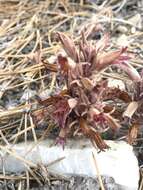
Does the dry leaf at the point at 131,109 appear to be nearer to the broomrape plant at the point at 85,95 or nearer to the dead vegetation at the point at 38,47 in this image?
the broomrape plant at the point at 85,95

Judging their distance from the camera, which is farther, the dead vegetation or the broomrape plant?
the dead vegetation

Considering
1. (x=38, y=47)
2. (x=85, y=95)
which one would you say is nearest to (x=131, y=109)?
(x=85, y=95)

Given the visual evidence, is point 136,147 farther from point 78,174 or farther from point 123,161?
point 78,174

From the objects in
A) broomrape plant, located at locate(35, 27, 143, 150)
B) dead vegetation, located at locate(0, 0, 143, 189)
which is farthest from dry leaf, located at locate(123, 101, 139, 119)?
dead vegetation, located at locate(0, 0, 143, 189)

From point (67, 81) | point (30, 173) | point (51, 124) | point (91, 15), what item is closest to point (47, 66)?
point (67, 81)

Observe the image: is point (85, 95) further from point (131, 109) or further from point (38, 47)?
point (38, 47)

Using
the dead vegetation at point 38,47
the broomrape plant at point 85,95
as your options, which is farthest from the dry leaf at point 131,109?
the dead vegetation at point 38,47

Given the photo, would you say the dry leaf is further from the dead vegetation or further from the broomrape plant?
the dead vegetation

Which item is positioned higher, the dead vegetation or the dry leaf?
the dead vegetation
